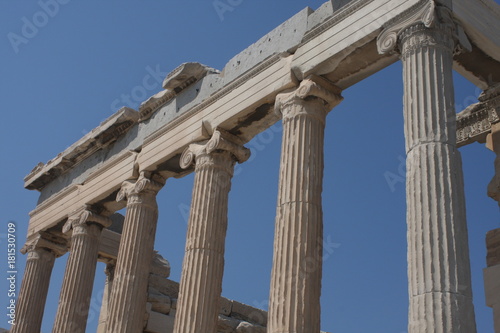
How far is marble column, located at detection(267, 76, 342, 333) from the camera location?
1329 cm

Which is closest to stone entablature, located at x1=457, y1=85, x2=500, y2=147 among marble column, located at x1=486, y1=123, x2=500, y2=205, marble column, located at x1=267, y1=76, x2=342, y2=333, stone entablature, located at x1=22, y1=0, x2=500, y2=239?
marble column, located at x1=486, y1=123, x2=500, y2=205

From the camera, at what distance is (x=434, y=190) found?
11438 millimetres

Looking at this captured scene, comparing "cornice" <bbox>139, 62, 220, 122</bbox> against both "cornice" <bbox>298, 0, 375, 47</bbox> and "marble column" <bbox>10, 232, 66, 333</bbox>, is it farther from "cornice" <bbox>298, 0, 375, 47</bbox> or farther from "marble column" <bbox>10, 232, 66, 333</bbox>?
"marble column" <bbox>10, 232, 66, 333</bbox>

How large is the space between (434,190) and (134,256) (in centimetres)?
1008

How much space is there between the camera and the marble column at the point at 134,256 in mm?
18281

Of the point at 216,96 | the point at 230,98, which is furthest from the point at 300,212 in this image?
the point at 216,96

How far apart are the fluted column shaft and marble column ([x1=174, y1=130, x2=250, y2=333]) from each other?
6.08 metres

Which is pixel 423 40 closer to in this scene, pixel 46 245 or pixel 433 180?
pixel 433 180

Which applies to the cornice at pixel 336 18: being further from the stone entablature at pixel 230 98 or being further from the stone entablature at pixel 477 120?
the stone entablature at pixel 477 120

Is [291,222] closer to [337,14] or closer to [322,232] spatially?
[322,232]

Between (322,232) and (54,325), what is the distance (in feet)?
35.2

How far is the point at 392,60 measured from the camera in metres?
14.7

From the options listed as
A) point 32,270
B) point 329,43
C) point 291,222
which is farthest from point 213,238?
point 32,270

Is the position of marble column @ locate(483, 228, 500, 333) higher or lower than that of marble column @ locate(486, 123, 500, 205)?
lower
